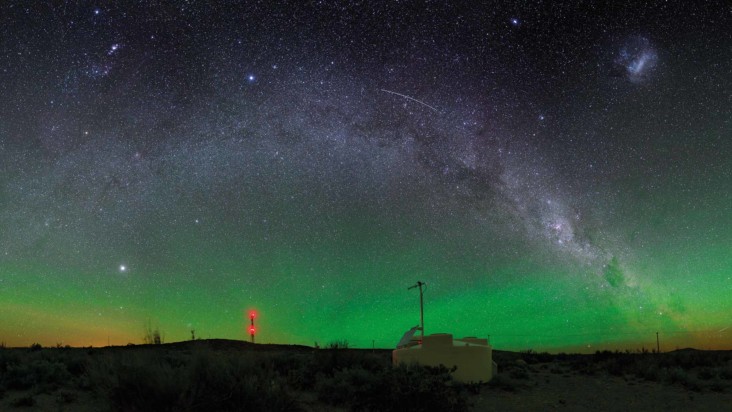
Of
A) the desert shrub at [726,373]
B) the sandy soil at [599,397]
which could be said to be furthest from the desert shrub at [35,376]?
the desert shrub at [726,373]

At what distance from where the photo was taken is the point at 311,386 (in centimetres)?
1483

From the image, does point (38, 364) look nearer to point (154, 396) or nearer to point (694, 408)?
point (154, 396)

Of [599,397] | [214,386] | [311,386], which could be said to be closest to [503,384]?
[599,397]

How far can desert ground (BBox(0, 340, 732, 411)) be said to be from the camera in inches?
373

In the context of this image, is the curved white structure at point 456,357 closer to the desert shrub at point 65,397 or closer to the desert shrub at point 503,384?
the desert shrub at point 503,384

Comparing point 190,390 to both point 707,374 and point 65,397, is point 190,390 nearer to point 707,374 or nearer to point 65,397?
point 65,397

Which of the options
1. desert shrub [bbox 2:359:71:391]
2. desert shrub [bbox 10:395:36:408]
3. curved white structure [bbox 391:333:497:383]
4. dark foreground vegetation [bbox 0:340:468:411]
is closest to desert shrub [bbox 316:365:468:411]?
dark foreground vegetation [bbox 0:340:468:411]

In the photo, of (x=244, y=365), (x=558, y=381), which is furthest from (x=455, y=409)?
(x=558, y=381)

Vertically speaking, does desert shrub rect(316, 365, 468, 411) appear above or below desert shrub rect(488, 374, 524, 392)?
above

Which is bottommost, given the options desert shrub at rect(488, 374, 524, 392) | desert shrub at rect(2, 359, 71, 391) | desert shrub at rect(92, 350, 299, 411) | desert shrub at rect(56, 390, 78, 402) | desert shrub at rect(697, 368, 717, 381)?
desert shrub at rect(697, 368, 717, 381)

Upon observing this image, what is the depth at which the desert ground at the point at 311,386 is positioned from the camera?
9469mm

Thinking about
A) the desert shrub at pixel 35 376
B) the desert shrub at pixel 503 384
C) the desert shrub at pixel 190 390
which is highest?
the desert shrub at pixel 190 390

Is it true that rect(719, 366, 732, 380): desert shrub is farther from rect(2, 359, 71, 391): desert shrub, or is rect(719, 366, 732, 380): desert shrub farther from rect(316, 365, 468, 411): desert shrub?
rect(2, 359, 71, 391): desert shrub

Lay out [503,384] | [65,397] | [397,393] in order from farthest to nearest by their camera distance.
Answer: [503,384]
[65,397]
[397,393]
